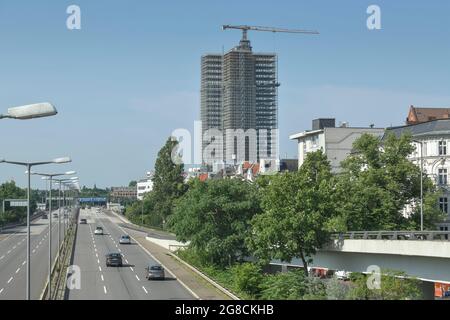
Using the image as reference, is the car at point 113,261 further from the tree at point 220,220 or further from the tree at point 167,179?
the tree at point 167,179

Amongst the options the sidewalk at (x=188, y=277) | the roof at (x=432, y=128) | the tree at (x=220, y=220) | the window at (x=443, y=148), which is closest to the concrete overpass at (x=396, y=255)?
the sidewalk at (x=188, y=277)

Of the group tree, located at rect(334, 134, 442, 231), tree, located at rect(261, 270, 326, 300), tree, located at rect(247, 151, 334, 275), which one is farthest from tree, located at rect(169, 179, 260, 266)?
tree, located at rect(261, 270, 326, 300)

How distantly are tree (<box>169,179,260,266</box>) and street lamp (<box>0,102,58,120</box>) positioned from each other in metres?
47.2

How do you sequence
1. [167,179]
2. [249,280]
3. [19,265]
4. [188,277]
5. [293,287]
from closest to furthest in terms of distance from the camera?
1. [293,287]
2. [249,280]
3. [188,277]
4. [19,265]
5. [167,179]

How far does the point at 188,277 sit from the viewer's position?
58.0 meters

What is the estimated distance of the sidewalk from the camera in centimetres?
4625

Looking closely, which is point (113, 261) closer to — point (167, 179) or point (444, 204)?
point (444, 204)

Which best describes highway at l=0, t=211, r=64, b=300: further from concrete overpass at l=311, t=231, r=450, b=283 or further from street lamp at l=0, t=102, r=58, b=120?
street lamp at l=0, t=102, r=58, b=120

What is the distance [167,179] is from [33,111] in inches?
4716

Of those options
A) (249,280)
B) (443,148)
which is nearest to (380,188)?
(249,280)

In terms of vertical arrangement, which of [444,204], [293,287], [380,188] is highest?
[380,188]

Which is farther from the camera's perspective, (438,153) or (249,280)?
(438,153)
